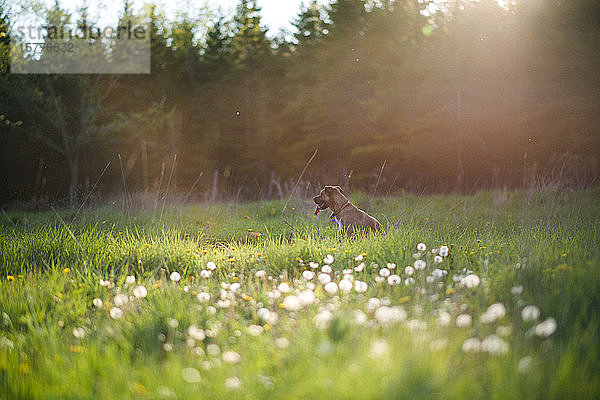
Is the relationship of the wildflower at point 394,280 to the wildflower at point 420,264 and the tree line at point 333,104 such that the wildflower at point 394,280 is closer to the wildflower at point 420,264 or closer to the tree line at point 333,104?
the wildflower at point 420,264

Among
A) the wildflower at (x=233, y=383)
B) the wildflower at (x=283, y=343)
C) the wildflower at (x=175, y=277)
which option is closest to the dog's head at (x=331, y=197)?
the wildflower at (x=175, y=277)

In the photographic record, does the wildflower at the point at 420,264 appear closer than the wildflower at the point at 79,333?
No

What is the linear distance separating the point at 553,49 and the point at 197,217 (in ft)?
51.7

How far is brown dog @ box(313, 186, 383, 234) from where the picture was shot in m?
6.46

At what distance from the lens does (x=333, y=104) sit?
21562 mm

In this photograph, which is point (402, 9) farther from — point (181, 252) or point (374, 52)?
point (181, 252)

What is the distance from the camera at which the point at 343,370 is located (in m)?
2.21

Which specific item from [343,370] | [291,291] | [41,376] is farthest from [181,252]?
[343,370]

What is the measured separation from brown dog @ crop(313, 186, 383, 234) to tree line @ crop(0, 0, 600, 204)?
8.65m

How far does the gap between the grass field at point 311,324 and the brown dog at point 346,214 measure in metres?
0.55

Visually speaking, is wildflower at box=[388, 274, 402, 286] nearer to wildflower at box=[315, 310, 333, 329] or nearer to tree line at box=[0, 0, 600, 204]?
wildflower at box=[315, 310, 333, 329]

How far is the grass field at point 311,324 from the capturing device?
2219mm

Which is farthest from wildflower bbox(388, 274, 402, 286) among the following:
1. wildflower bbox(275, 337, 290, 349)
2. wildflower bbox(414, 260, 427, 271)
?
wildflower bbox(275, 337, 290, 349)

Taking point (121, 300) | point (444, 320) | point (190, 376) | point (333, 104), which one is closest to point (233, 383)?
point (190, 376)
